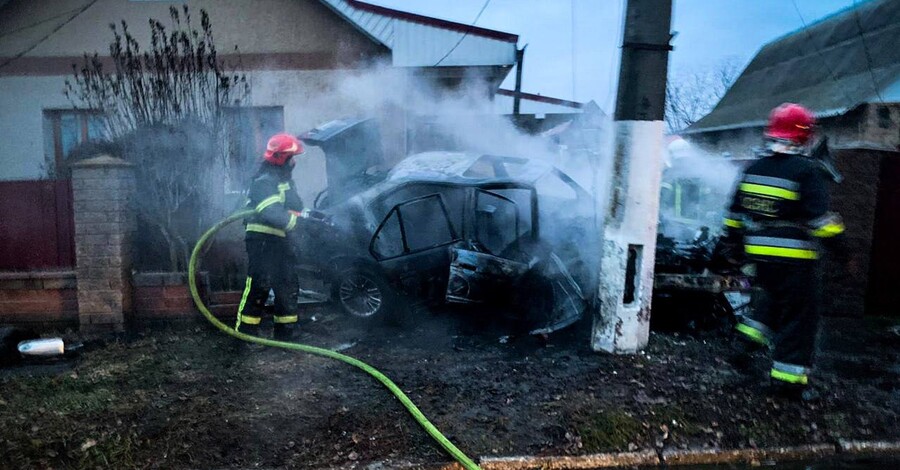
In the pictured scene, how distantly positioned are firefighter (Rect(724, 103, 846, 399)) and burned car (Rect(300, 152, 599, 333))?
149 centimetres

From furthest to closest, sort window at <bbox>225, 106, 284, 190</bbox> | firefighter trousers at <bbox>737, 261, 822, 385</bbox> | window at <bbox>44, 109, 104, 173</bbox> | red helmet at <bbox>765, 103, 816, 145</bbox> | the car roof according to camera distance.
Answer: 1. window at <bbox>44, 109, 104, 173</bbox>
2. window at <bbox>225, 106, 284, 190</bbox>
3. the car roof
4. red helmet at <bbox>765, 103, 816, 145</bbox>
5. firefighter trousers at <bbox>737, 261, 822, 385</bbox>

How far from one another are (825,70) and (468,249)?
38.7 feet

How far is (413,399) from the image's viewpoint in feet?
12.5

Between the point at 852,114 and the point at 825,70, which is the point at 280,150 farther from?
the point at 825,70

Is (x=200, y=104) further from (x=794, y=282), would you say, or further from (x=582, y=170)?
(x=794, y=282)

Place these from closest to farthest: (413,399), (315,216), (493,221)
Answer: (413,399) < (315,216) < (493,221)

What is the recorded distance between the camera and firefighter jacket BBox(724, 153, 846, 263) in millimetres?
3666

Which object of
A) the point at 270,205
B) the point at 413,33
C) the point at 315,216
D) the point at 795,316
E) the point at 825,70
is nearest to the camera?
the point at 795,316

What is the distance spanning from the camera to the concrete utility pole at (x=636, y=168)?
4.34m

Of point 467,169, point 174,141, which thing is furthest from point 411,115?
point 174,141

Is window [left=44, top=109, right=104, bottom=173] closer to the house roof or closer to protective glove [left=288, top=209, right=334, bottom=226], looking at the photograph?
protective glove [left=288, top=209, right=334, bottom=226]

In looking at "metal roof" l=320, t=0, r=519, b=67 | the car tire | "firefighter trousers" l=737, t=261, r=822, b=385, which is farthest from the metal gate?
"firefighter trousers" l=737, t=261, r=822, b=385

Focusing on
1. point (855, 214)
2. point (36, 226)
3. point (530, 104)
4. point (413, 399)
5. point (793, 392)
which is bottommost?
point (413, 399)

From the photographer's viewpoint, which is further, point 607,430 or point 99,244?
point 99,244
